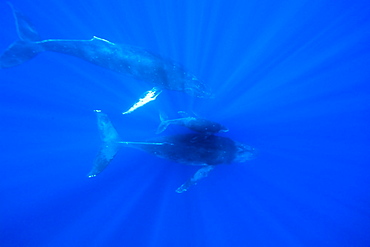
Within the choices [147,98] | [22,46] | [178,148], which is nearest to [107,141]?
[147,98]

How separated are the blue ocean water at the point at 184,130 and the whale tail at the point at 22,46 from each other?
88 cm

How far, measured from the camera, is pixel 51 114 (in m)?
9.24

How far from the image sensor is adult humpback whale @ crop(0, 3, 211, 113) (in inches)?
284

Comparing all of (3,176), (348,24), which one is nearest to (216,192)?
(348,24)

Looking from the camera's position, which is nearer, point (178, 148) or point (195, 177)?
point (178, 148)

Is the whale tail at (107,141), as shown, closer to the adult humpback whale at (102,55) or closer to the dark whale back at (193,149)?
the dark whale back at (193,149)

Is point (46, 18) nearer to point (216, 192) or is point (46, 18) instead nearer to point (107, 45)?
point (107, 45)

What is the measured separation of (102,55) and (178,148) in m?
3.05

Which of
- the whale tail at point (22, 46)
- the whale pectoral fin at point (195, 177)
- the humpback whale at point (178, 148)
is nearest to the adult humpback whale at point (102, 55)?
the whale tail at point (22, 46)

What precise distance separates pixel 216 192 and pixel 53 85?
6137 millimetres

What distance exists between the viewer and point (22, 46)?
757cm

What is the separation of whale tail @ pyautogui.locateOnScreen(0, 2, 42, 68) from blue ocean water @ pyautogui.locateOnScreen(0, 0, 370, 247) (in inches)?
34.6

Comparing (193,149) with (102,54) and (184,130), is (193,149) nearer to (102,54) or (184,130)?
(184,130)

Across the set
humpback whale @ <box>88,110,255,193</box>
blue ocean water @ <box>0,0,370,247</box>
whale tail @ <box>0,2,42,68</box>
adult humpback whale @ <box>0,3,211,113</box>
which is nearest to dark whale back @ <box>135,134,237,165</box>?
humpback whale @ <box>88,110,255,193</box>
